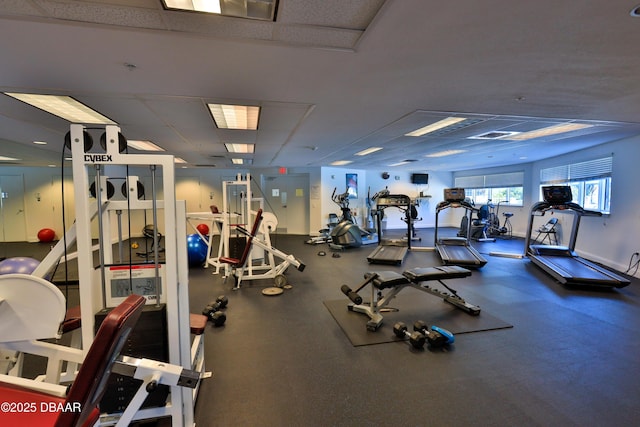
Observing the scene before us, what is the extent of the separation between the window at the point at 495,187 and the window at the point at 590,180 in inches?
55.7

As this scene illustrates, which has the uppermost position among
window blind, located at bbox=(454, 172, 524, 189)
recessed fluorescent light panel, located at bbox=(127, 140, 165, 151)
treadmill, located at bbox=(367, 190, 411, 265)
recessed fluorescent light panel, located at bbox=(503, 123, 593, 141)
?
recessed fluorescent light panel, located at bbox=(503, 123, 593, 141)

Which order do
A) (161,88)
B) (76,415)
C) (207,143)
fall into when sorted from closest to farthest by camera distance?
(76,415) → (161,88) → (207,143)

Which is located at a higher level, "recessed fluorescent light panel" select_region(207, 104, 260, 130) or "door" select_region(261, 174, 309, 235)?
"recessed fluorescent light panel" select_region(207, 104, 260, 130)

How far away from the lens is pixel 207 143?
16.9 feet

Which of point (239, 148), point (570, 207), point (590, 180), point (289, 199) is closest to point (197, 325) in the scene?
point (239, 148)

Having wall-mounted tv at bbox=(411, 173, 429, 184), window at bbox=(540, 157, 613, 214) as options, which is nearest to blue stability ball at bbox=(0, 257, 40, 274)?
window at bbox=(540, 157, 613, 214)

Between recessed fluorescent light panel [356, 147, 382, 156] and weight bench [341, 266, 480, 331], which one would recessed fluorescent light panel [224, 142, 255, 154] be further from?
weight bench [341, 266, 480, 331]

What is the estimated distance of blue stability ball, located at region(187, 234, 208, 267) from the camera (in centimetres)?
557

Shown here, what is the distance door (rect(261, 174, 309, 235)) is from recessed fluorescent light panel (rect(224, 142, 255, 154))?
3.41m

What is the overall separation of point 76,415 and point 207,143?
16.0ft

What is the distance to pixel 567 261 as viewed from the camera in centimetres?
500

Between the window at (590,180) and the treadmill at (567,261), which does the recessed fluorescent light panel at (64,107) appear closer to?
the treadmill at (567,261)

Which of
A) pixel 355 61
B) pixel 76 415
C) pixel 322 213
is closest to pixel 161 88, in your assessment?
pixel 355 61

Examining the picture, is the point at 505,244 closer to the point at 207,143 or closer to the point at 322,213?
the point at 322,213
